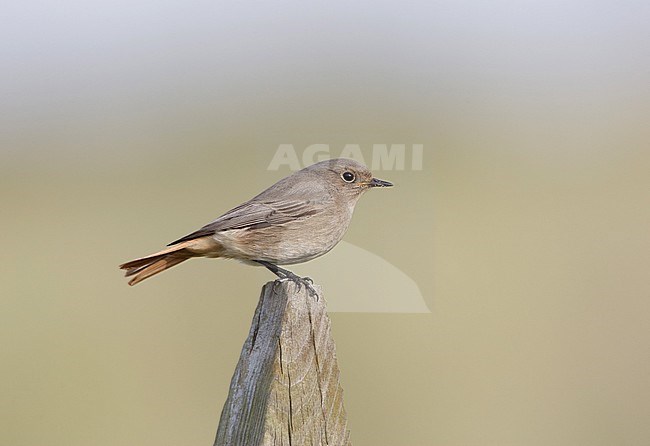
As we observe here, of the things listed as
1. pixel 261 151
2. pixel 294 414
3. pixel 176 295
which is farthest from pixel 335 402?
pixel 176 295

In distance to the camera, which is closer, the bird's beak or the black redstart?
the black redstart

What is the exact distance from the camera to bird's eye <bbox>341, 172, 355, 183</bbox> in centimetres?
338

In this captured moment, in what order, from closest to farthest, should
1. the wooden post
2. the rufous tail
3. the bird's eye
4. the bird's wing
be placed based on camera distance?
the wooden post
the rufous tail
the bird's wing
the bird's eye

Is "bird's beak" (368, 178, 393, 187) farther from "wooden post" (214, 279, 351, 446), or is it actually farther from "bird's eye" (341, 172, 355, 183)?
"wooden post" (214, 279, 351, 446)

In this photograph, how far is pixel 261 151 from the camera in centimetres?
428

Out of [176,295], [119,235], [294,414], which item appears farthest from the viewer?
[119,235]

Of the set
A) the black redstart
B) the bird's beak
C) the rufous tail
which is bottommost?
the rufous tail

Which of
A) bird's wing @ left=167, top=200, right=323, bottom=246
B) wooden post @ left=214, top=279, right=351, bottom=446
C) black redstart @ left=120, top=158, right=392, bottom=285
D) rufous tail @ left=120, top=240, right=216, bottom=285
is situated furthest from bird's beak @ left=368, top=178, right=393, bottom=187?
wooden post @ left=214, top=279, right=351, bottom=446

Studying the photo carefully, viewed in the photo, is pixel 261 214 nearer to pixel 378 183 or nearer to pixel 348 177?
pixel 348 177

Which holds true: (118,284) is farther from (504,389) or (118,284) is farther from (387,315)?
(504,389)

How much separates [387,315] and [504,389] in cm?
114

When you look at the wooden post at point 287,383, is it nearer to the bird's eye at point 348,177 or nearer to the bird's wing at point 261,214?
the bird's wing at point 261,214

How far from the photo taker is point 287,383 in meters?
2.26

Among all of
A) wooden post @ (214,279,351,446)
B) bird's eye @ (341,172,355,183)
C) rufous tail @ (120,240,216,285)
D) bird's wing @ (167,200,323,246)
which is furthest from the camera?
bird's eye @ (341,172,355,183)
